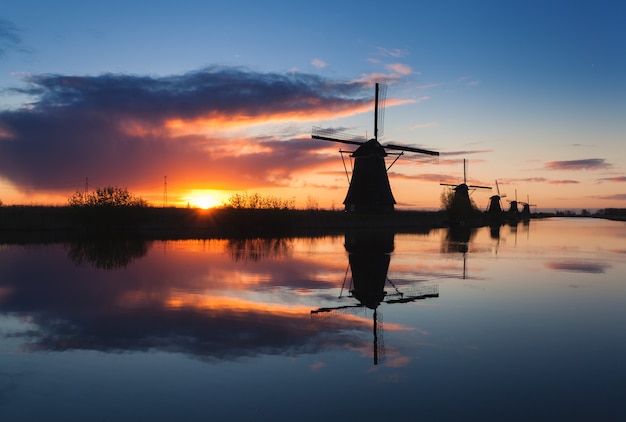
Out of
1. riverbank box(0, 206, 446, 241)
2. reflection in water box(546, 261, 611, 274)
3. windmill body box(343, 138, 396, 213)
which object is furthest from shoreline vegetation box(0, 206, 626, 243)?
reflection in water box(546, 261, 611, 274)

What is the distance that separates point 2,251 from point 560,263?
29.2 m

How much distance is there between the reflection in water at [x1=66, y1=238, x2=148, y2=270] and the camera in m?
22.1

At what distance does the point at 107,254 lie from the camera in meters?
26.1

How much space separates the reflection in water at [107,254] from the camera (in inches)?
872

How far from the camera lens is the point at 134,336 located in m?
9.98

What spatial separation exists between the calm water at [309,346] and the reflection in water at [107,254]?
2915 millimetres

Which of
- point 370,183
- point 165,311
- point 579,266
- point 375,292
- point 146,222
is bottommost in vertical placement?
point 165,311

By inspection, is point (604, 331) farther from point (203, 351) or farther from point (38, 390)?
point (38, 390)

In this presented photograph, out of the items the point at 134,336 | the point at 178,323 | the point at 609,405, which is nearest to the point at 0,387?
the point at 134,336

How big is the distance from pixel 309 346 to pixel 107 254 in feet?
65.4

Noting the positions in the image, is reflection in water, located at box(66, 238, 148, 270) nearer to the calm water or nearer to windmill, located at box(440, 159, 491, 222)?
the calm water

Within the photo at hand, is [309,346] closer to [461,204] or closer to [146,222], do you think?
[146,222]

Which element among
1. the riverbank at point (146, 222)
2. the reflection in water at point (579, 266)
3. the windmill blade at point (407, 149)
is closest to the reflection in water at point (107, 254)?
the riverbank at point (146, 222)

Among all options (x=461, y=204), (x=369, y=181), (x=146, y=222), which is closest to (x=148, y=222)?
(x=146, y=222)
